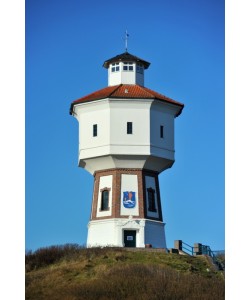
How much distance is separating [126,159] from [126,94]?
3.60 meters

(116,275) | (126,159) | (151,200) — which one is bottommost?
(116,275)

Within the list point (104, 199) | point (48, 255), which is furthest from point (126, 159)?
point (48, 255)

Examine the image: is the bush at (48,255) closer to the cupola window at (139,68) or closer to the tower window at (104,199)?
the tower window at (104,199)

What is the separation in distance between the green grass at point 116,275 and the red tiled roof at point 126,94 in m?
8.37

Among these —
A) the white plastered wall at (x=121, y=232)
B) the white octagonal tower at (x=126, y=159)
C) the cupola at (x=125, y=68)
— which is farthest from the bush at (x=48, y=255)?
the cupola at (x=125, y=68)

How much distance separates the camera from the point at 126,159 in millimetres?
46031

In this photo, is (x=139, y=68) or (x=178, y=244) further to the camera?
(x=139, y=68)

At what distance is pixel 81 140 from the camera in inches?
1863

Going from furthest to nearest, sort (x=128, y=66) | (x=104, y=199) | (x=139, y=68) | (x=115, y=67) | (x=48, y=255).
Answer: (x=139, y=68) < (x=115, y=67) < (x=128, y=66) < (x=104, y=199) < (x=48, y=255)

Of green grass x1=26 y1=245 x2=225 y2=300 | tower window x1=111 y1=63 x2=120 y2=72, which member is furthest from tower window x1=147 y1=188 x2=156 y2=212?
tower window x1=111 y1=63 x2=120 y2=72

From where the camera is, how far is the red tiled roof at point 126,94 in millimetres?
46469

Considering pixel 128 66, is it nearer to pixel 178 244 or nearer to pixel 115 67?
pixel 115 67

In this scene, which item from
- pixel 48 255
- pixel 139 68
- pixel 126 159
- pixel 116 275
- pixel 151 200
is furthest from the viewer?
pixel 139 68
